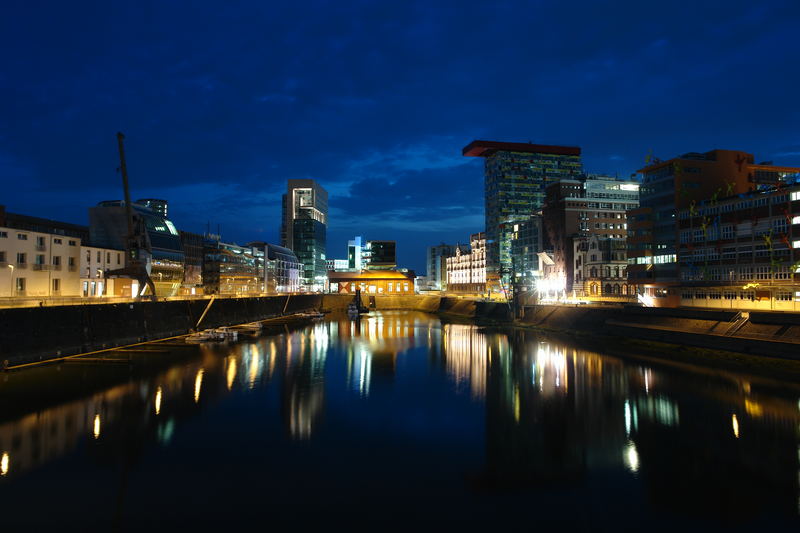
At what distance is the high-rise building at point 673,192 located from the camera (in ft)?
279

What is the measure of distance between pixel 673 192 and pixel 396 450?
77901mm

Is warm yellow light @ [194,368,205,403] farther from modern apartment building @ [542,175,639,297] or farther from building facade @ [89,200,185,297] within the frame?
modern apartment building @ [542,175,639,297]

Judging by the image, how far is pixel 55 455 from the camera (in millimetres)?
26531

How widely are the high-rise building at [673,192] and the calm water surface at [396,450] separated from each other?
4590 cm

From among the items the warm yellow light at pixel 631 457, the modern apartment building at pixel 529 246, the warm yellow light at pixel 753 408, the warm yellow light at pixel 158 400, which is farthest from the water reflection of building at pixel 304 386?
the modern apartment building at pixel 529 246

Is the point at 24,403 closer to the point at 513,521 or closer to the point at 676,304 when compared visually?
the point at 513,521

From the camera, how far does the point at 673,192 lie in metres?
85.6

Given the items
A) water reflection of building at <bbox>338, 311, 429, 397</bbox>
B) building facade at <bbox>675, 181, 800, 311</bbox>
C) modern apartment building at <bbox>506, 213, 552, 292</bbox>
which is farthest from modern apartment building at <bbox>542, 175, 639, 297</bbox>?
water reflection of building at <bbox>338, 311, 429, 397</bbox>

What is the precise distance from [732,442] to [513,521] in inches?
666

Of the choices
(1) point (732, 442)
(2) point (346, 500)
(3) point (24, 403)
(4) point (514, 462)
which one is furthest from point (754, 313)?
(3) point (24, 403)

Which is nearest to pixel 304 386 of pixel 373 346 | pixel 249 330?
pixel 373 346

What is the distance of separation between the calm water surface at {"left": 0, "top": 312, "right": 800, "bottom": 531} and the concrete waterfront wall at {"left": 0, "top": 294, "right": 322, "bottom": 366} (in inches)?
169

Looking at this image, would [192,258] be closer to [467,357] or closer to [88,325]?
[88,325]

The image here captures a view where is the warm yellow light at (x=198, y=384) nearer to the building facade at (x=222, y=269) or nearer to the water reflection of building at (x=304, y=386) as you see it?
the water reflection of building at (x=304, y=386)
